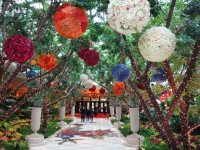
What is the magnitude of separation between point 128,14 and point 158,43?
16.2 inches

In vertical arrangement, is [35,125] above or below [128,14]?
below

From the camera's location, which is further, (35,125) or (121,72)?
(35,125)

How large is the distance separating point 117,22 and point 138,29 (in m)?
0.20

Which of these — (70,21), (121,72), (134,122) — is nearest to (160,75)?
(121,72)

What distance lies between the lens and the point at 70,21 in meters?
2.46

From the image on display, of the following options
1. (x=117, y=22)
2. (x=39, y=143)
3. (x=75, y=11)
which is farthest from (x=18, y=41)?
(x=39, y=143)

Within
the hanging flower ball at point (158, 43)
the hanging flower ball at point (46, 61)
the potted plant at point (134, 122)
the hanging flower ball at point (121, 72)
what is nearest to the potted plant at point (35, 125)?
the potted plant at point (134, 122)

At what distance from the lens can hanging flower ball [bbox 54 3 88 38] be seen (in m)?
2.46

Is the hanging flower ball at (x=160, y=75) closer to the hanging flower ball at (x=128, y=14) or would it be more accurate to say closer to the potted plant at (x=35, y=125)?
the hanging flower ball at (x=128, y=14)

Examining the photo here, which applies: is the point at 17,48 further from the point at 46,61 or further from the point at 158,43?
the point at 158,43

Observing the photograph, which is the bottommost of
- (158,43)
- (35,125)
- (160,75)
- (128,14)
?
(35,125)

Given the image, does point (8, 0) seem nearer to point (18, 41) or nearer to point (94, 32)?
point (18, 41)

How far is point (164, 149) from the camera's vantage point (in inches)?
228

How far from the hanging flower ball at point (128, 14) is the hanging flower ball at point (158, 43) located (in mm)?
183
